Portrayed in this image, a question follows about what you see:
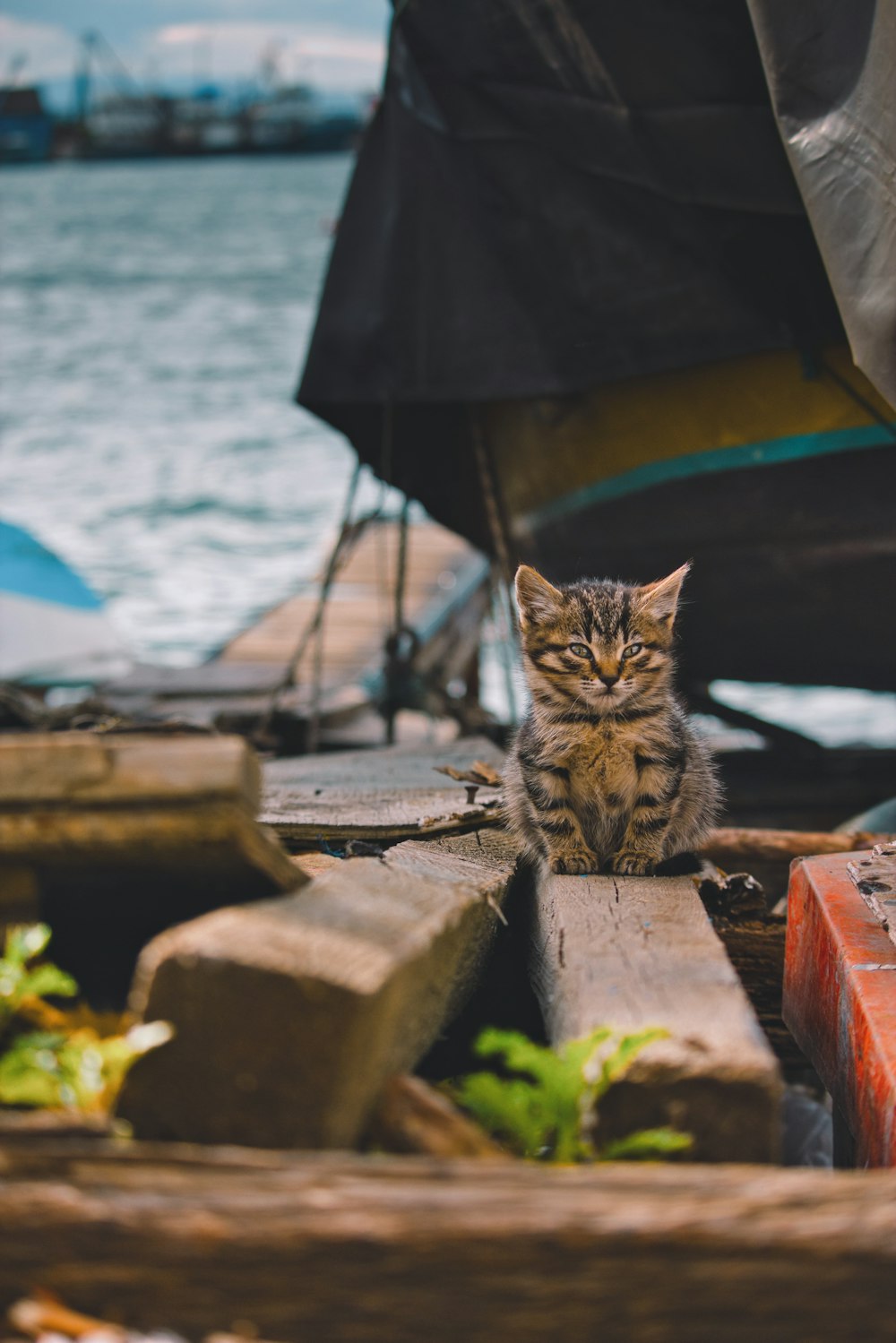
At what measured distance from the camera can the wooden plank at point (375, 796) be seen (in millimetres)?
3438

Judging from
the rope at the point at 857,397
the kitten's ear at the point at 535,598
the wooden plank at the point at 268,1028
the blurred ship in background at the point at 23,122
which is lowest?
the wooden plank at the point at 268,1028

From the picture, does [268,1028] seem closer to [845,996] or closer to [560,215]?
[845,996]

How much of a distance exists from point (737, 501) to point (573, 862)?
312cm

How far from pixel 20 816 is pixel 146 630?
478 inches

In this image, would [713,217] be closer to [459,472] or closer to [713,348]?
[713,348]

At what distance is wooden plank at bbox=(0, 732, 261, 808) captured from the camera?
6.17 ft

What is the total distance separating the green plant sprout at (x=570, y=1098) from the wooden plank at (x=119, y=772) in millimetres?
571

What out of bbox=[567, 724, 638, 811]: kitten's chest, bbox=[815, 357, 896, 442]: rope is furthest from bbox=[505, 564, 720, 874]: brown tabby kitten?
bbox=[815, 357, 896, 442]: rope

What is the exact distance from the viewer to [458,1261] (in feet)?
5.11

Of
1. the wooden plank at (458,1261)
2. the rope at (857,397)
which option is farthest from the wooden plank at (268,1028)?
the rope at (857,397)

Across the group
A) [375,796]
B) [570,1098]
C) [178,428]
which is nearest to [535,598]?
[375,796]

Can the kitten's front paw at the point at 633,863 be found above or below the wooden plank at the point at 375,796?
above

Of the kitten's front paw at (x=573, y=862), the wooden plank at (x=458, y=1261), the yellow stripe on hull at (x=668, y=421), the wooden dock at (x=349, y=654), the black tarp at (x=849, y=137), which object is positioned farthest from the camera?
the wooden dock at (x=349, y=654)

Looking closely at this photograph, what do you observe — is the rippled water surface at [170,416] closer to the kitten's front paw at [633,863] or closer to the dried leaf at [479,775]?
the dried leaf at [479,775]
